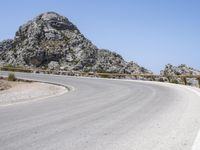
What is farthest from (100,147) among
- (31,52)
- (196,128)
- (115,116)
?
(31,52)

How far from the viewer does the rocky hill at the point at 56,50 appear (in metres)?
69.3

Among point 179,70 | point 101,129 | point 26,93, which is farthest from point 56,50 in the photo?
point 101,129

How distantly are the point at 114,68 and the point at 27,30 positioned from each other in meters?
28.8

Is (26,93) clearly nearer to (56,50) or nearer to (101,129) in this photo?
(101,129)

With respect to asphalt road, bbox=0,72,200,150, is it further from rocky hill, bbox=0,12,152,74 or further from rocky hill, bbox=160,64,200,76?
rocky hill, bbox=0,12,152,74

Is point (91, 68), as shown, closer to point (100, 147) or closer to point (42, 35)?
point (42, 35)

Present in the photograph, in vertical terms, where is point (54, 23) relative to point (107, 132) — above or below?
above

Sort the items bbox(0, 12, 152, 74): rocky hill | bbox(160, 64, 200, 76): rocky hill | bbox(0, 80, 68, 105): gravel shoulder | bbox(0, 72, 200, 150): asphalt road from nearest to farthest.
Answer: bbox(0, 72, 200, 150): asphalt road
bbox(0, 80, 68, 105): gravel shoulder
bbox(160, 64, 200, 76): rocky hill
bbox(0, 12, 152, 74): rocky hill

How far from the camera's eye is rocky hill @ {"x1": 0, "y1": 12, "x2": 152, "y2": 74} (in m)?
69.3

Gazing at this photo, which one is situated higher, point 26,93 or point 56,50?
point 56,50

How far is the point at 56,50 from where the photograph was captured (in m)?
76.0

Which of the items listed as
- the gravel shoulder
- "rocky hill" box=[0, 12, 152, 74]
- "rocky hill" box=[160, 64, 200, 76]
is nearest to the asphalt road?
the gravel shoulder

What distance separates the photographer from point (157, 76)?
41.8m

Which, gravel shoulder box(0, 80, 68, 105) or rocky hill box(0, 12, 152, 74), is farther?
rocky hill box(0, 12, 152, 74)
